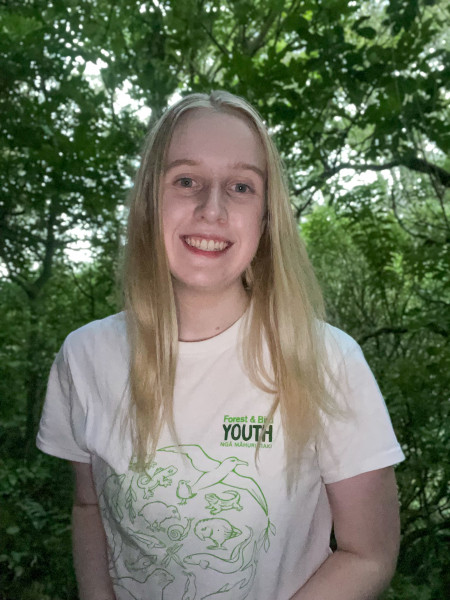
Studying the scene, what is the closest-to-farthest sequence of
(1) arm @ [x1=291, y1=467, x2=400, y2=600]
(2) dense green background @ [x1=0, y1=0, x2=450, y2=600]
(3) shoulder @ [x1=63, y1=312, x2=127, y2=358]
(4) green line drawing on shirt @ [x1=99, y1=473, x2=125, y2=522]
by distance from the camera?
1. (1) arm @ [x1=291, y1=467, x2=400, y2=600]
2. (4) green line drawing on shirt @ [x1=99, y1=473, x2=125, y2=522]
3. (3) shoulder @ [x1=63, y1=312, x2=127, y2=358]
4. (2) dense green background @ [x1=0, y1=0, x2=450, y2=600]

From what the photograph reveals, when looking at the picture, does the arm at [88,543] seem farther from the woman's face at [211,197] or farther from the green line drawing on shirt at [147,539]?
the woman's face at [211,197]

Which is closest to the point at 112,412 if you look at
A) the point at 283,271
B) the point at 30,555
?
the point at 283,271

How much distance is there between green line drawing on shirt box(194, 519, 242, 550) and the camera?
1266 millimetres

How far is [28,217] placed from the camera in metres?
3.27

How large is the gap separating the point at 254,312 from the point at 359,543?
19.8 inches

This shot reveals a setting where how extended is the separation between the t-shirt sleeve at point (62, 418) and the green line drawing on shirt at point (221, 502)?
1.12 feet

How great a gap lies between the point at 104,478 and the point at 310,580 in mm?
462

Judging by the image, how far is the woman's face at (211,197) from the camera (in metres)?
1.36

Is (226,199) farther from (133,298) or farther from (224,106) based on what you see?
(133,298)

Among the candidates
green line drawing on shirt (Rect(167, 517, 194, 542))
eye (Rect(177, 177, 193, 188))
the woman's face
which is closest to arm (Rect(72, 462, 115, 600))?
green line drawing on shirt (Rect(167, 517, 194, 542))

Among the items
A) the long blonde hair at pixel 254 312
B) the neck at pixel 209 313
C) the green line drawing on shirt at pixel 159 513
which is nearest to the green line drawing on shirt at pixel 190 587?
the green line drawing on shirt at pixel 159 513

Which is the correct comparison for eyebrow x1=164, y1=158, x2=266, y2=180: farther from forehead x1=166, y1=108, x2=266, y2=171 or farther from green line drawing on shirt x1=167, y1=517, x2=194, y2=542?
green line drawing on shirt x1=167, y1=517, x2=194, y2=542

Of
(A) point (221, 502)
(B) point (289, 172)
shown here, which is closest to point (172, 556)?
(A) point (221, 502)

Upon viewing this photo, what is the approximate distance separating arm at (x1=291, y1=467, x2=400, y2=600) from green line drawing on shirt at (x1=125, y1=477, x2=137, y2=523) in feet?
1.15
